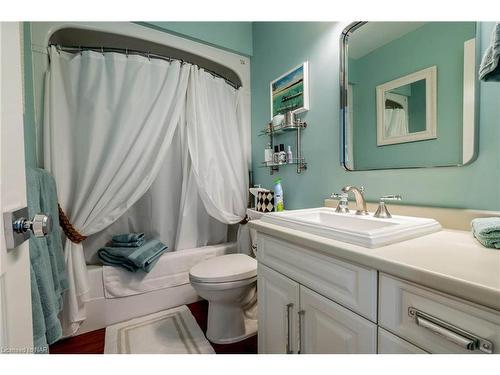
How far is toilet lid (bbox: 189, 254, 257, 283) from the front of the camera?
132 cm

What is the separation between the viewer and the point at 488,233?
0.65 meters

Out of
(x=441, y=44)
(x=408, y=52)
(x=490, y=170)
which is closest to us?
A: (x=490, y=170)

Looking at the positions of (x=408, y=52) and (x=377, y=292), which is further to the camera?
(x=408, y=52)

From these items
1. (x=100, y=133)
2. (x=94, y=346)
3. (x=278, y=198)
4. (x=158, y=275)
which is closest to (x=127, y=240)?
(x=158, y=275)

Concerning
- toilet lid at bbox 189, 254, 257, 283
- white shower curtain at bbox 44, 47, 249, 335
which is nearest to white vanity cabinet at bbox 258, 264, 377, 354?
toilet lid at bbox 189, 254, 257, 283

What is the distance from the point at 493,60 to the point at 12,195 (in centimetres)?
121

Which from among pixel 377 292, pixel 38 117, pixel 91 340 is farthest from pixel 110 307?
pixel 377 292

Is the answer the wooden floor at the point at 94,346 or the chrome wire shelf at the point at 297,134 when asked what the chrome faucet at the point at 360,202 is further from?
the wooden floor at the point at 94,346

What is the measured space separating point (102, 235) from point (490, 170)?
7.44ft

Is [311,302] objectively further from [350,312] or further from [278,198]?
[278,198]

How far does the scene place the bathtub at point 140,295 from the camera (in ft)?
5.01

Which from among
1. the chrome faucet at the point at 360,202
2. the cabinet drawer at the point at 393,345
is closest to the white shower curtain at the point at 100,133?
the chrome faucet at the point at 360,202
